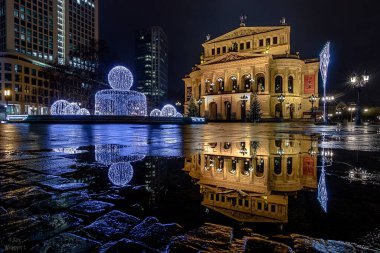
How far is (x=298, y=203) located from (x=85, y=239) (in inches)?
58.4

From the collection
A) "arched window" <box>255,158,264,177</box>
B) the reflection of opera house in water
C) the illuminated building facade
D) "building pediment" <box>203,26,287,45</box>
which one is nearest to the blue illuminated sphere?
the reflection of opera house in water

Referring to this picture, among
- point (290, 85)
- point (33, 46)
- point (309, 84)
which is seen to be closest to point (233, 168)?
point (290, 85)

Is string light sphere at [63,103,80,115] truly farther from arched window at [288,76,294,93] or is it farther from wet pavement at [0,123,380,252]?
arched window at [288,76,294,93]

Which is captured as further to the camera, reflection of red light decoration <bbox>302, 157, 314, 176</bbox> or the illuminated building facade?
the illuminated building facade

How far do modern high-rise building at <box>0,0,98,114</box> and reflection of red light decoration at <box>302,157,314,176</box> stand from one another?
6814 cm

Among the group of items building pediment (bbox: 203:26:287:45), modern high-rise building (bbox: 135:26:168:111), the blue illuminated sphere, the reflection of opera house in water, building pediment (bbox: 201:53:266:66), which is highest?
modern high-rise building (bbox: 135:26:168:111)

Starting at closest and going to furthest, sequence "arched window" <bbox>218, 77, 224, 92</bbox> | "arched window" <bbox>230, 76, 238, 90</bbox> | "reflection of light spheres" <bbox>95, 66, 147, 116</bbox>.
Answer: "reflection of light spheres" <bbox>95, 66, 147, 116</bbox> → "arched window" <bbox>230, 76, 238, 90</bbox> → "arched window" <bbox>218, 77, 224, 92</bbox>

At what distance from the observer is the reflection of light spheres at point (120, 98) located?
22.6 meters

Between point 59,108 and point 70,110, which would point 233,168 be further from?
point 59,108

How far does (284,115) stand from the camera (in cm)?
5125

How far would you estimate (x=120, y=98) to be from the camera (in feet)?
78.8

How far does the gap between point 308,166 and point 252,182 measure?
132cm

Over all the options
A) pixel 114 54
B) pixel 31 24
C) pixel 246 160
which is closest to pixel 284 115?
pixel 114 54

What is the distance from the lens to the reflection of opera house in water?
1.76 m
